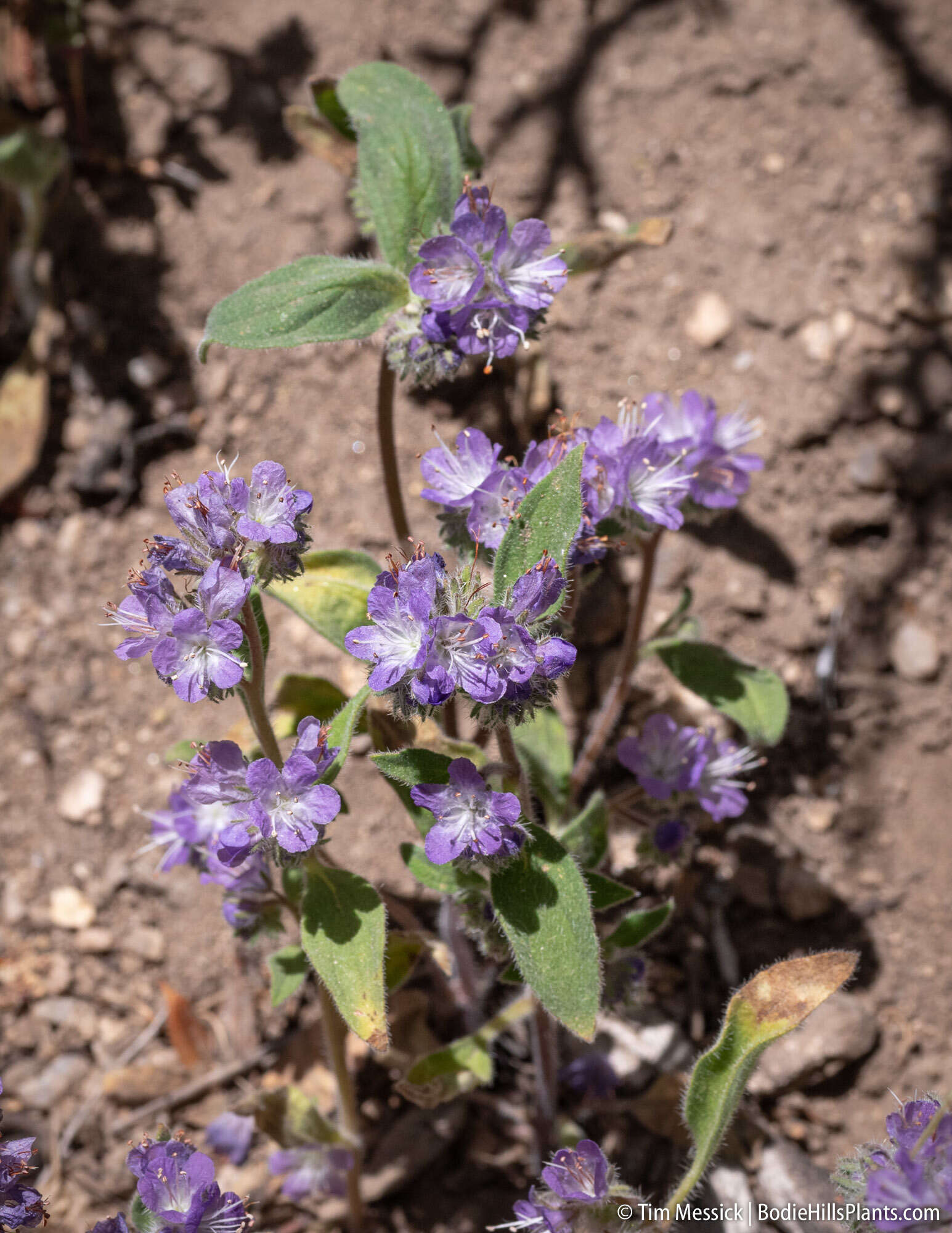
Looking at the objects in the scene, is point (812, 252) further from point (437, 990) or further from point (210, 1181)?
point (210, 1181)

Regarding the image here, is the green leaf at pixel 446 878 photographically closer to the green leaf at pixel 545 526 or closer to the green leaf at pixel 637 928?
the green leaf at pixel 637 928

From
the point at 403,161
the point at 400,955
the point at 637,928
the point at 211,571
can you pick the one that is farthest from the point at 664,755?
the point at 403,161

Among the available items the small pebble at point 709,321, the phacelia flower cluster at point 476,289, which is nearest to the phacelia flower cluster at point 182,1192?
the phacelia flower cluster at point 476,289

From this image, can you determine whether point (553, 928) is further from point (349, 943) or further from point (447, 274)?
point (447, 274)

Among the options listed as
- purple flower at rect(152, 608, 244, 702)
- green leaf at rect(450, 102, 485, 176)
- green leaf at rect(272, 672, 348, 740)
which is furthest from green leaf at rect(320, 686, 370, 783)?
green leaf at rect(450, 102, 485, 176)

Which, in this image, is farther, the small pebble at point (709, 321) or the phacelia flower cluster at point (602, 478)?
the small pebble at point (709, 321)

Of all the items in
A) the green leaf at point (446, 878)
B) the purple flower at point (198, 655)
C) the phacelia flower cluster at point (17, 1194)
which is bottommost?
the phacelia flower cluster at point (17, 1194)

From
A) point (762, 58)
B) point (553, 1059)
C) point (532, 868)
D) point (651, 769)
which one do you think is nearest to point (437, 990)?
point (553, 1059)
